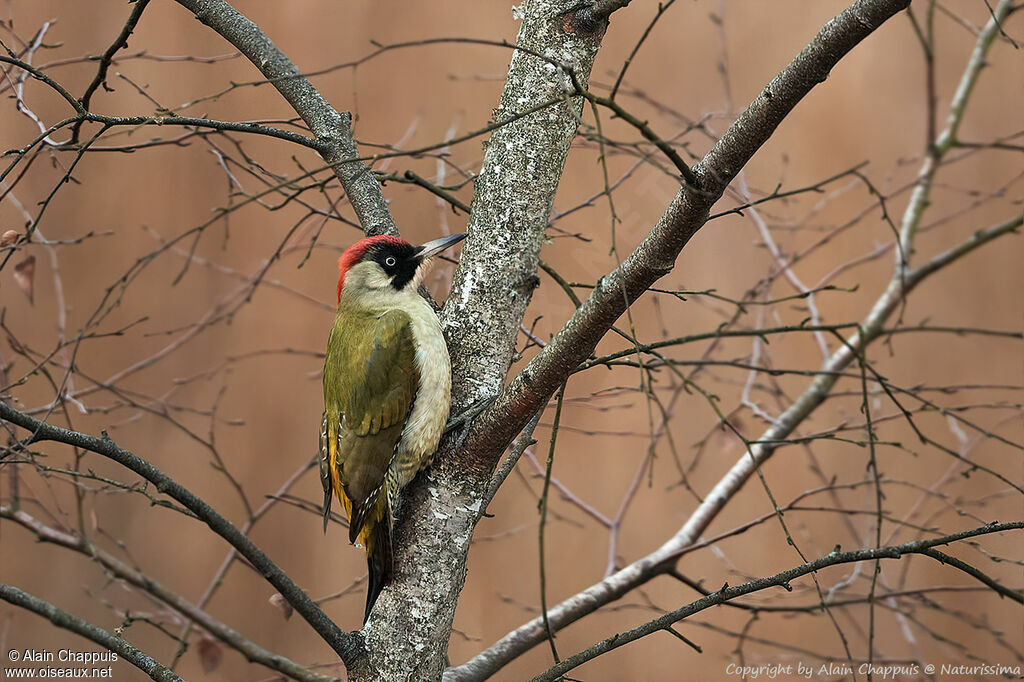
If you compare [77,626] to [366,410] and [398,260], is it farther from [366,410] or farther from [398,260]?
[398,260]

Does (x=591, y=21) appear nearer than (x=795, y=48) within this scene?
Yes

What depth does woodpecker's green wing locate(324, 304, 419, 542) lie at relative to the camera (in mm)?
1372

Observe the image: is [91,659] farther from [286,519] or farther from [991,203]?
[991,203]

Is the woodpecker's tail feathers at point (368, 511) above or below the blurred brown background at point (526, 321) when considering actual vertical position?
below

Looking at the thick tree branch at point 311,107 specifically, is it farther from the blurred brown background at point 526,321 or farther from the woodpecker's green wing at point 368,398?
the blurred brown background at point 526,321

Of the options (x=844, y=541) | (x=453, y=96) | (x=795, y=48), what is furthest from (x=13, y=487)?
(x=795, y=48)

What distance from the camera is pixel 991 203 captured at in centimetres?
236

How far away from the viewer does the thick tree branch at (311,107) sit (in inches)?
52.2

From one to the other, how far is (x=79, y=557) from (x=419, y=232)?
1.36 metres

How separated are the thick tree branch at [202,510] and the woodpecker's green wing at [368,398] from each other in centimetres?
26

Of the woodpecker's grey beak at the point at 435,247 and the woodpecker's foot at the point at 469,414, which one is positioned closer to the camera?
the woodpecker's foot at the point at 469,414

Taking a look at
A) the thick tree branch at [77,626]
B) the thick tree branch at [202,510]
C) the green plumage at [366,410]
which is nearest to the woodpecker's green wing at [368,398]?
the green plumage at [366,410]
